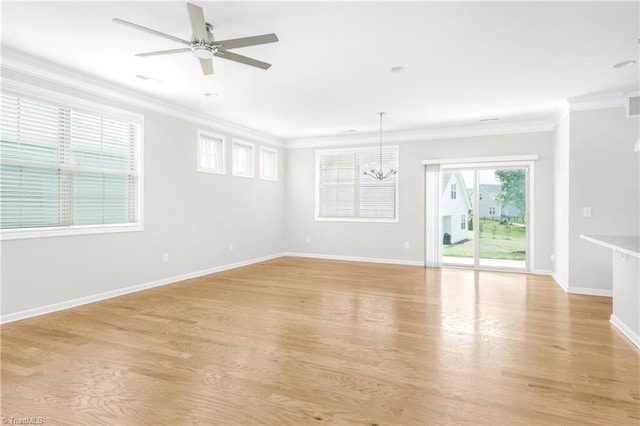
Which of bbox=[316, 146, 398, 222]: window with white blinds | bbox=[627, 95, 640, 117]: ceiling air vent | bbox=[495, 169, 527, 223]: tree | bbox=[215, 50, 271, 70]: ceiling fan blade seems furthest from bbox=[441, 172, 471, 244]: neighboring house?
bbox=[215, 50, 271, 70]: ceiling fan blade

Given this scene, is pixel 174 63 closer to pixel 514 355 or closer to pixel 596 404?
pixel 514 355

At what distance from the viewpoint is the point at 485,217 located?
6.87m

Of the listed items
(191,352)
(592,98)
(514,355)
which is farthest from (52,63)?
(592,98)

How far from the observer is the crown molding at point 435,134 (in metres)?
6.48

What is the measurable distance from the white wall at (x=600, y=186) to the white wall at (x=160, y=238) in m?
5.63

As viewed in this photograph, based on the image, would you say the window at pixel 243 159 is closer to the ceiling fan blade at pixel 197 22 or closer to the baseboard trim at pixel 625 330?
the ceiling fan blade at pixel 197 22

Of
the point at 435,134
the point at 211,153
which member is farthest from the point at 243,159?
the point at 435,134

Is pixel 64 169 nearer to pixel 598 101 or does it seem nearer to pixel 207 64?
pixel 207 64

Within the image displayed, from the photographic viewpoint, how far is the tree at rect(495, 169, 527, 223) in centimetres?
662

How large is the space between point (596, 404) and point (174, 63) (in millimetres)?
4701

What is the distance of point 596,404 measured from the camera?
216 cm

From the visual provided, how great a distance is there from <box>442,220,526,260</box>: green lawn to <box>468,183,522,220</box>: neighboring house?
0.15m

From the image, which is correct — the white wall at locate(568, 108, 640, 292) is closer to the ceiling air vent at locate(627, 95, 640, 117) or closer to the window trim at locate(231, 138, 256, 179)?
the ceiling air vent at locate(627, 95, 640, 117)

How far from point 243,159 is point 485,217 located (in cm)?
500
